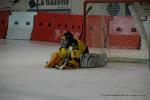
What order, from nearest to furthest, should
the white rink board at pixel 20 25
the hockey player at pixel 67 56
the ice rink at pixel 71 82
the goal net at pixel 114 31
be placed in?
the ice rink at pixel 71 82 < the hockey player at pixel 67 56 < the goal net at pixel 114 31 < the white rink board at pixel 20 25

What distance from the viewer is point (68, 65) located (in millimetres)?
10109

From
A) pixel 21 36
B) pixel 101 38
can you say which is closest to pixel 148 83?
pixel 101 38

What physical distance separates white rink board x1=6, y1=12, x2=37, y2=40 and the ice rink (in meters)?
7.74

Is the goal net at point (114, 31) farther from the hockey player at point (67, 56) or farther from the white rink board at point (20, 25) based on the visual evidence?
the white rink board at point (20, 25)

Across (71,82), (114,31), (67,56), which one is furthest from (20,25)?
(71,82)

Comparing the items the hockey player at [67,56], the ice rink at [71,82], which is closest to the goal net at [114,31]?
the ice rink at [71,82]

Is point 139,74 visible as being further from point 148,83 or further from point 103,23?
point 103,23

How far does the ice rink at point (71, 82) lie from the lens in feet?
23.0

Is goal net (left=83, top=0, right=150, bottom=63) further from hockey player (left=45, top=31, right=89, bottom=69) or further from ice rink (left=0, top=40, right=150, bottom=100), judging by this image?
hockey player (left=45, top=31, right=89, bottom=69)

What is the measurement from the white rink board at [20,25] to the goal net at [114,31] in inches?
192

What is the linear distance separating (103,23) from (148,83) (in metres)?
→ 5.96

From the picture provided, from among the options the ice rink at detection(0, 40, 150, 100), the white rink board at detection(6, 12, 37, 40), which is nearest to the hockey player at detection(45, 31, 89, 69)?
the ice rink at detection(0, 40, 150, 100)

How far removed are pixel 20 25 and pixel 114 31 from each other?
6.15 m

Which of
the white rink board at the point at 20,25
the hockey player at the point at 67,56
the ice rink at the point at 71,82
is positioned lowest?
the ice rink at the point at 71,82
